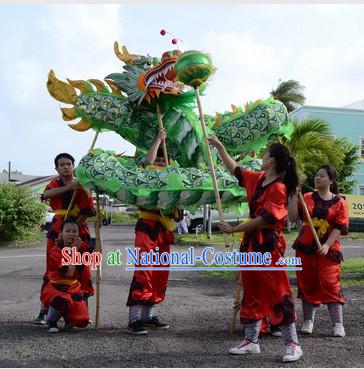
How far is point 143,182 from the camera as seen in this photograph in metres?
4.80

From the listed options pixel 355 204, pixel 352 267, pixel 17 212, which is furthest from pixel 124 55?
pixel 355 204

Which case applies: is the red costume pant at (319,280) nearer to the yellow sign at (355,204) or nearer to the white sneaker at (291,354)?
the white sneaker at (291,354)

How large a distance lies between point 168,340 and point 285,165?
1841mm

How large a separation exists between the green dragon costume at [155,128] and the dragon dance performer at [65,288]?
651 millimetres

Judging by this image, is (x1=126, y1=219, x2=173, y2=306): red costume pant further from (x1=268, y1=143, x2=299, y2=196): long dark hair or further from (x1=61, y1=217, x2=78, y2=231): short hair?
(x1=268, y1=143, x2=299, y2=196): long dark hair

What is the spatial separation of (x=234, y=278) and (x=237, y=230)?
5349 mm

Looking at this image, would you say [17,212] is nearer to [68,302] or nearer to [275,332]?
[68,302]

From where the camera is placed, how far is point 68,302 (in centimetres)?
516

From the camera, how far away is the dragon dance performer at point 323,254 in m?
5.12

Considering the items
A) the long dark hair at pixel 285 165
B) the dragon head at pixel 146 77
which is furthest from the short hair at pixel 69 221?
the long dark hair at pixel 285 165

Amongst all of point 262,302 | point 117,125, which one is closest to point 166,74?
point 117,125

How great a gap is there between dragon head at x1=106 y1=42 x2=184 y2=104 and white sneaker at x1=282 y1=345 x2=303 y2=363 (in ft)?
8.29

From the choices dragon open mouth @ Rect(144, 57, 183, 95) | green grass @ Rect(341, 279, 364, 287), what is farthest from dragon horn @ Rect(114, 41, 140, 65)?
green grass @ Rect(341, 279, 364, 287)

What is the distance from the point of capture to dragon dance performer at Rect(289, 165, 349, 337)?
512 cm
